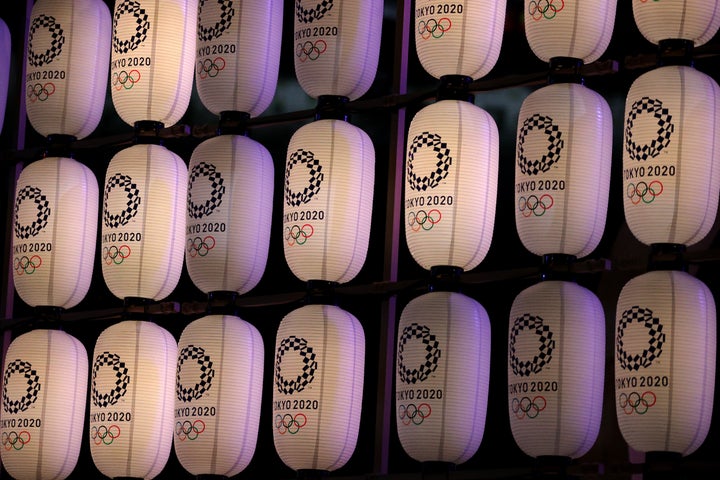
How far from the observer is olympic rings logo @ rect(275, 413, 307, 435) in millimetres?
5758

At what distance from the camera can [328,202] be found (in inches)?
230

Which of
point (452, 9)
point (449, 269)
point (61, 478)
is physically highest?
point (452, 9)

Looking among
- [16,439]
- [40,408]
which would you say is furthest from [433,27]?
[16,439]

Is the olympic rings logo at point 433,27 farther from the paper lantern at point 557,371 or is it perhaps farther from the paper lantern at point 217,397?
the paper lantern at point 217,397

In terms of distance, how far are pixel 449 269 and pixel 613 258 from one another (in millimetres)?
860

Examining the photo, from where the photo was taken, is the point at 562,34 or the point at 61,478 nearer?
the point at 562,34

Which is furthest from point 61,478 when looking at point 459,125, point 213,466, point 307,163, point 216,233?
point 459,125

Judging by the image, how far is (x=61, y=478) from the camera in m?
6.40

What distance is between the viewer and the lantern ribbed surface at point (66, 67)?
256 inches

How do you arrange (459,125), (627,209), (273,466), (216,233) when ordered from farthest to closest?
(273,466) < (216,233) < (459,125) < (627,209)

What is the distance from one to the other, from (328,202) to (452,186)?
19.2 inches

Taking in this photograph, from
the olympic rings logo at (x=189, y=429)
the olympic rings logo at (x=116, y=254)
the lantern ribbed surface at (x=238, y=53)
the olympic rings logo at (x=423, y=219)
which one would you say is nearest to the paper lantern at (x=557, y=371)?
the olympic rings logo at (x=423, y=219)

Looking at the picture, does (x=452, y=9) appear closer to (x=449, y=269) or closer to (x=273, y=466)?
(x=449, y=269)

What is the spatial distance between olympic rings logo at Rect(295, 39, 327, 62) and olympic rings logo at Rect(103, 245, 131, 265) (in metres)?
0.96
